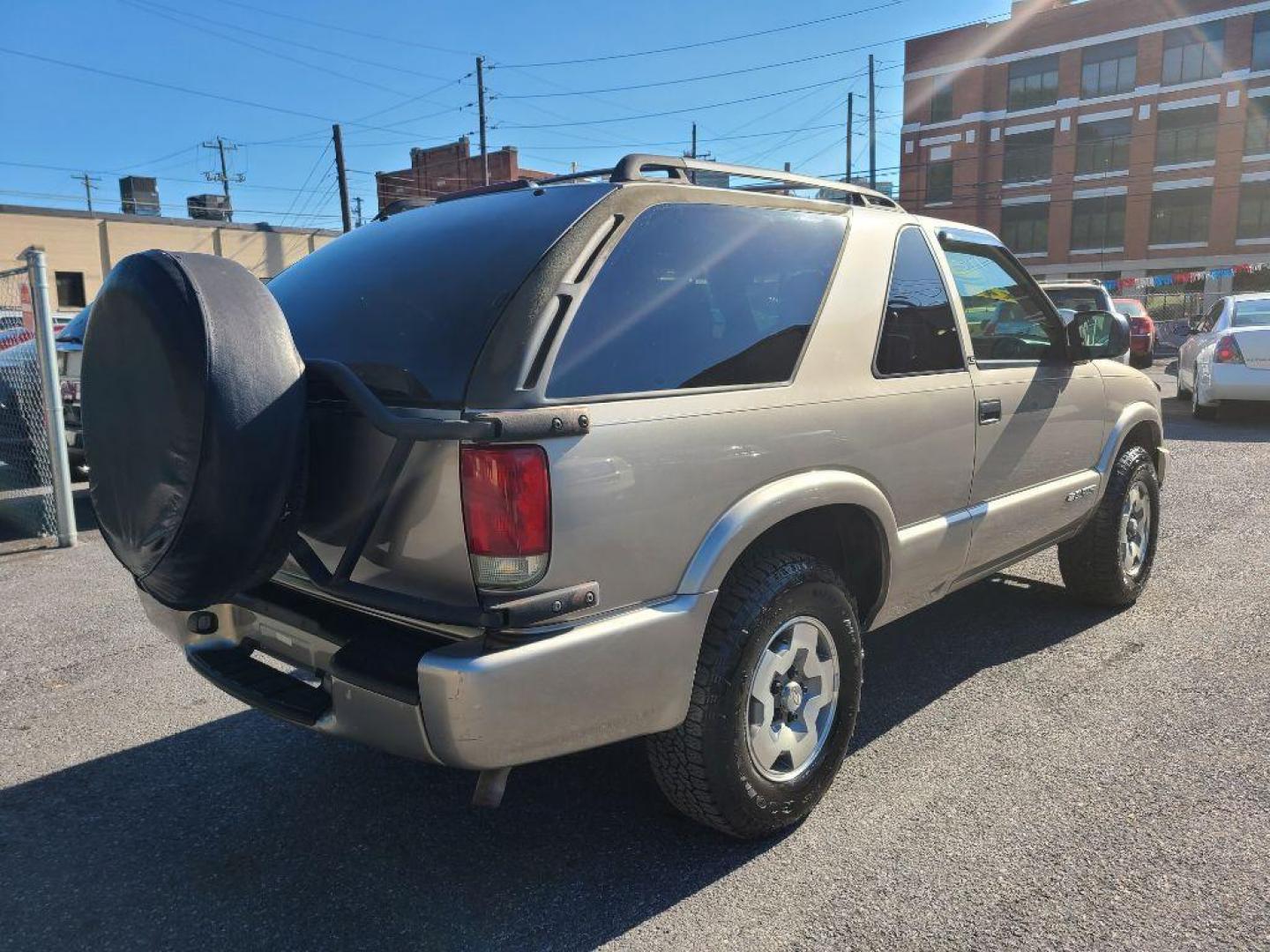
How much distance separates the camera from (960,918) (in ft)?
7.88

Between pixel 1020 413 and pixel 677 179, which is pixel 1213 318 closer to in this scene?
pixel 1020 413

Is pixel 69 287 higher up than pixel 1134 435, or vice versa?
pixel 69 287

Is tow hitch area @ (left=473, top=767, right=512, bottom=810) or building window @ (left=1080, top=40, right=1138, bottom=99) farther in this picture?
building window @ (left=1080, top=40, right=1138, bottom=99)

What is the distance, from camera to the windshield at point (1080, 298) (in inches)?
524

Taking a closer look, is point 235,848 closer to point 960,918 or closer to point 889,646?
point 960,918

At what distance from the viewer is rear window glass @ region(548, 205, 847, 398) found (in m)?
2.35

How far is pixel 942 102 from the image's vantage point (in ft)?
179

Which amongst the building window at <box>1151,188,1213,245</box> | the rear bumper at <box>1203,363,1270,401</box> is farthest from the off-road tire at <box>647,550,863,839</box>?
the building window at <box>1151,188,1213,245</box>

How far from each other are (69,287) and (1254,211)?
5374 centimetres

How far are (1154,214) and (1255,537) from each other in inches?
1993

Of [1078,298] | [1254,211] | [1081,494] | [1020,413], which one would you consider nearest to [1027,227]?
[1254,211]

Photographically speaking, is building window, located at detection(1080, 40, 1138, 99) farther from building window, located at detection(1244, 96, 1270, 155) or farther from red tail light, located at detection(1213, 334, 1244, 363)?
red tail light, located at detection(1213, 334, 1244, 363)

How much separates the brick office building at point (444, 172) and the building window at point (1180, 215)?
3289 centimetres

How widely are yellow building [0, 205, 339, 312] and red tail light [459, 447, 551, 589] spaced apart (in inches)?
1387
